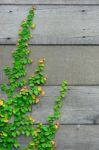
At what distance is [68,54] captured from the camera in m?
2.49

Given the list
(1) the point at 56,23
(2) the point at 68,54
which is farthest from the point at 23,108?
(1) the point at 56,23

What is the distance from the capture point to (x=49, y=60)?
98.0 inches

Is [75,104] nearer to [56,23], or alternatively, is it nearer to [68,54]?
[68,54]

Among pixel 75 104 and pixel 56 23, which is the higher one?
pixel 56 23

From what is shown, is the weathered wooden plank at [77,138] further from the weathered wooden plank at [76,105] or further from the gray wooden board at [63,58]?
the gray wooden board at [63,58]

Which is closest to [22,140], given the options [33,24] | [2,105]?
[2,105]

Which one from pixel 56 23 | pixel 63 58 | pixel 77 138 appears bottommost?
pixel 77 138

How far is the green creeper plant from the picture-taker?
2.44 m

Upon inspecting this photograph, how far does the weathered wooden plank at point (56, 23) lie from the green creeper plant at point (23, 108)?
4.4 inches

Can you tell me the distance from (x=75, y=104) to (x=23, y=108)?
349 mm

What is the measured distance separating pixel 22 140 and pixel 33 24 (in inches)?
31.1

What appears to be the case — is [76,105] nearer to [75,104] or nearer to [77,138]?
[75,104]

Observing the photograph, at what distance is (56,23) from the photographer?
2.50m

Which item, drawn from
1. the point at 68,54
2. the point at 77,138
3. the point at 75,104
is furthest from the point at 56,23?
the point at 77,138
